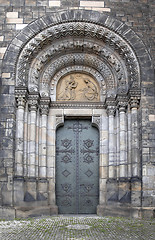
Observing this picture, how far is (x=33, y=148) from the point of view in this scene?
1048 cm

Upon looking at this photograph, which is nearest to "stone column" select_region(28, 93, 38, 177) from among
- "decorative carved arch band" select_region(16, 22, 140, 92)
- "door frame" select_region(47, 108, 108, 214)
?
"decorative carved arch band" select_region(16, 22, 140, 92)

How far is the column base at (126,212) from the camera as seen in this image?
371 inches

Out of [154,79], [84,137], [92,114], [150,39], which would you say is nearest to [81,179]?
[84,137]

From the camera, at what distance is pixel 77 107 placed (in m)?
11.4

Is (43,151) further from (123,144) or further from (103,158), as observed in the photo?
(123,144)

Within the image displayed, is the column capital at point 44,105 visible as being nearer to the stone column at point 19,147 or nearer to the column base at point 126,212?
the stone column at point 19,147

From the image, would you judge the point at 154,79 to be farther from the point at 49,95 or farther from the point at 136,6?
the point at 49,95

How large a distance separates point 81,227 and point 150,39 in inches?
242

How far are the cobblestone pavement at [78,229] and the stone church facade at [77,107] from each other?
128 centimetres

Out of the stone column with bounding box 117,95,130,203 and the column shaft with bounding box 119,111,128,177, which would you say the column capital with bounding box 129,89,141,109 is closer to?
the stone column with bounding box 117,95,130,203

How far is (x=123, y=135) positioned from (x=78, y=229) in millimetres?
3938

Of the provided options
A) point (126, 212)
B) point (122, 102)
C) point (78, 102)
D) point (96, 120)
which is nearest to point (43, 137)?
point (78, 102)

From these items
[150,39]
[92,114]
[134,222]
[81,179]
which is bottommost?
[134,222]

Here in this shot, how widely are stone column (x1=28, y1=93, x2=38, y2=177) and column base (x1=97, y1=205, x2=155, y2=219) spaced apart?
2362 millimetres
